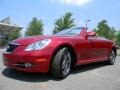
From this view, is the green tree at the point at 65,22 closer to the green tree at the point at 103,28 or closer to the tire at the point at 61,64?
the green tree at the point at 103,28

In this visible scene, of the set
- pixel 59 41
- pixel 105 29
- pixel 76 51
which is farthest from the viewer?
pixel 105 29

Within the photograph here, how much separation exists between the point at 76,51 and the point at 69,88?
148 cm

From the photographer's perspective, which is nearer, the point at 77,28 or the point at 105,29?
the point at 77,28

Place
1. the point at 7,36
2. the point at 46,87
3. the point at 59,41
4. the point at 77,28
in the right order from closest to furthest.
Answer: the point at 46,87 < the point at 59,41 < the point at 77,28 < the point at 7,36

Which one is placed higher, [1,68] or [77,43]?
[77,43]

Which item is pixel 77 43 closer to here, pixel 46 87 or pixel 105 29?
pixel 46 87

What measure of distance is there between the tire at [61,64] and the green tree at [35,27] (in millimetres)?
43945

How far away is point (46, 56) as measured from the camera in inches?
204

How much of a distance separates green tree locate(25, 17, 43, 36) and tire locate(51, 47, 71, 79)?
43945 millimetres

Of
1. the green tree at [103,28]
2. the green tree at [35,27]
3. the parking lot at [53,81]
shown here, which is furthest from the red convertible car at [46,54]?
the green tree at [35,27]

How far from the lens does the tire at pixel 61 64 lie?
535 centimetres

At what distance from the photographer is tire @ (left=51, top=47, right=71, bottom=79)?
5348 mm

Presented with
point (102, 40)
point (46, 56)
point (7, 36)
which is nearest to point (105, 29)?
point (7, 36)

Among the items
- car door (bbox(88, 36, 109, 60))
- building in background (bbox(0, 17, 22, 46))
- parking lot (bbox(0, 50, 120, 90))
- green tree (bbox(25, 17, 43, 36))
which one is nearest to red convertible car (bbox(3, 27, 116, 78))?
parking lot (bbox(0, 50, 120, 90))
